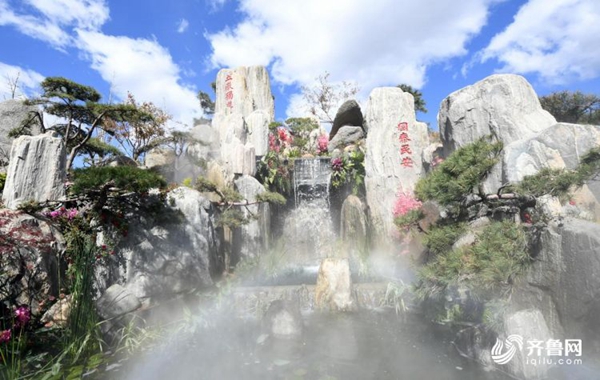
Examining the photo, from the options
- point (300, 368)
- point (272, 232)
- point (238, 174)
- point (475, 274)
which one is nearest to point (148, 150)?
point (238, 174)

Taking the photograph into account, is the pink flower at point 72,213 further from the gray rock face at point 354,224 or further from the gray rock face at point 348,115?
the gray rock face at point 348,115

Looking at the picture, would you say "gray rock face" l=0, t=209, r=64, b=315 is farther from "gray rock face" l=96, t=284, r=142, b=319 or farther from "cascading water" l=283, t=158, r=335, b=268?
"cascading water" l=283, t=158, r=335, b=268

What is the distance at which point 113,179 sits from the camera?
5.74 m

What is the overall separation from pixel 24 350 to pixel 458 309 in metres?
6.63

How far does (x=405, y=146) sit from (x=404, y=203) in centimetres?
230

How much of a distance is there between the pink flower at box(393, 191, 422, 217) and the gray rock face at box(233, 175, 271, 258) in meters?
4.55

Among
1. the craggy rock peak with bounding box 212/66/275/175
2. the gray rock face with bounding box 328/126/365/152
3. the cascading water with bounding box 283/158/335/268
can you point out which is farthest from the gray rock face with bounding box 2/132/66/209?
the gray rock face with bounding box 328/126/365/152

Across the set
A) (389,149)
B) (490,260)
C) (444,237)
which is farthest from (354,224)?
(490,260)

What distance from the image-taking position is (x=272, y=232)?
12.6m

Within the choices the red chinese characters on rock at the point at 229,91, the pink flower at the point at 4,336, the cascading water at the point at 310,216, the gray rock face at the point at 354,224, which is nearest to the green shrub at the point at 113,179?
the pink flower at the point at 4,336

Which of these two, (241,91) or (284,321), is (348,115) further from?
(284,321)

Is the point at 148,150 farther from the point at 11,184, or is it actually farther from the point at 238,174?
the point at 11,184
